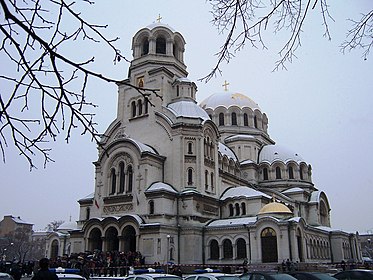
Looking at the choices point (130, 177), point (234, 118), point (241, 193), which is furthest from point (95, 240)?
point (234, 118)

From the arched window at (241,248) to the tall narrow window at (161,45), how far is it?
2207cm

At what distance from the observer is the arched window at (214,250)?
35.1 metres

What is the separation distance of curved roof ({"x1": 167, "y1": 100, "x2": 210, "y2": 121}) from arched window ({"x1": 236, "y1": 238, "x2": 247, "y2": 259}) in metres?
12.3

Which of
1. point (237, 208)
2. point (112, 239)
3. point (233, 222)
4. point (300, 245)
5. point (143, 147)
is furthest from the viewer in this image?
point (237, 208)

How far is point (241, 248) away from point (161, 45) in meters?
23.5

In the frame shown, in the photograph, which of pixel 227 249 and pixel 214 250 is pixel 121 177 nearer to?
pixel 214 250

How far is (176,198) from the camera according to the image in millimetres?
35719

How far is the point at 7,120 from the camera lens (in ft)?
14.3

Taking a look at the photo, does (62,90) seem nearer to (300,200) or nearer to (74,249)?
(74,249)

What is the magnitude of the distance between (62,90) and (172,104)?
37.0 meters

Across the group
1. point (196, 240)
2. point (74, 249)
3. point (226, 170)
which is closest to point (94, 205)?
point (74, 249)

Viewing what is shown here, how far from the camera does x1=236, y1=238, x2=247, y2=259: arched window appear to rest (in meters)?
33.7

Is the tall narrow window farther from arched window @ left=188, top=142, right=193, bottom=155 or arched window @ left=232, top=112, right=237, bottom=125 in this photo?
arched window @ left=232, top=112, right=237, bottom=125

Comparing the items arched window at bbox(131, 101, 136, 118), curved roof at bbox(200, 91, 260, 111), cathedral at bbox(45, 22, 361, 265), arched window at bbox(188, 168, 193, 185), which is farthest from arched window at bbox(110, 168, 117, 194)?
curved roof at bbox(200, 91, 260, 111)
